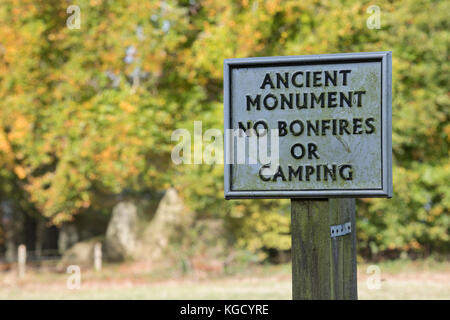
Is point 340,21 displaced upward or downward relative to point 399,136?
upward

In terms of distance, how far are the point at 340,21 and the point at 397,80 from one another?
87.2 inches

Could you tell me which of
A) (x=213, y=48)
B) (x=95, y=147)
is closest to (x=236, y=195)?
(x=213, y=48)

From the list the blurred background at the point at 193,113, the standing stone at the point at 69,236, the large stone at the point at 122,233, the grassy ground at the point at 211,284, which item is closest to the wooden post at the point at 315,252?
the grassy ground at the point at 211,284

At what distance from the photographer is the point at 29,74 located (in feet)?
63.1

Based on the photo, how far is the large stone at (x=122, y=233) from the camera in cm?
2461

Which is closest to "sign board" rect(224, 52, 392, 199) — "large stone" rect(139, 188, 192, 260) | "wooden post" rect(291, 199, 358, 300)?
"wooden post" rect(291, 199, 358, 300)

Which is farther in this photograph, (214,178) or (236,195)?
(214,178)

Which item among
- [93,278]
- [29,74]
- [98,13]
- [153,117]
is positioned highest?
[98,13]

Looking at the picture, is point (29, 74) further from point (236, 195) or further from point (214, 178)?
point (236, 195)

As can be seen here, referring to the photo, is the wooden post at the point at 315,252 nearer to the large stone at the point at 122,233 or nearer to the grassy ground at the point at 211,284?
the grassy ground at the point at 211,284

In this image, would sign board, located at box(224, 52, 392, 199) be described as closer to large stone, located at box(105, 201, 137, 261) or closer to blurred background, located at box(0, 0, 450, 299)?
blurred background, located at box(0, 0, 450, 299)

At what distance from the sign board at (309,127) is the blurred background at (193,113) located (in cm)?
1144

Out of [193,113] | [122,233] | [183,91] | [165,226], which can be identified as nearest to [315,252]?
[193,113]

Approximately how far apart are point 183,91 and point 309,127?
14779 millimetres
